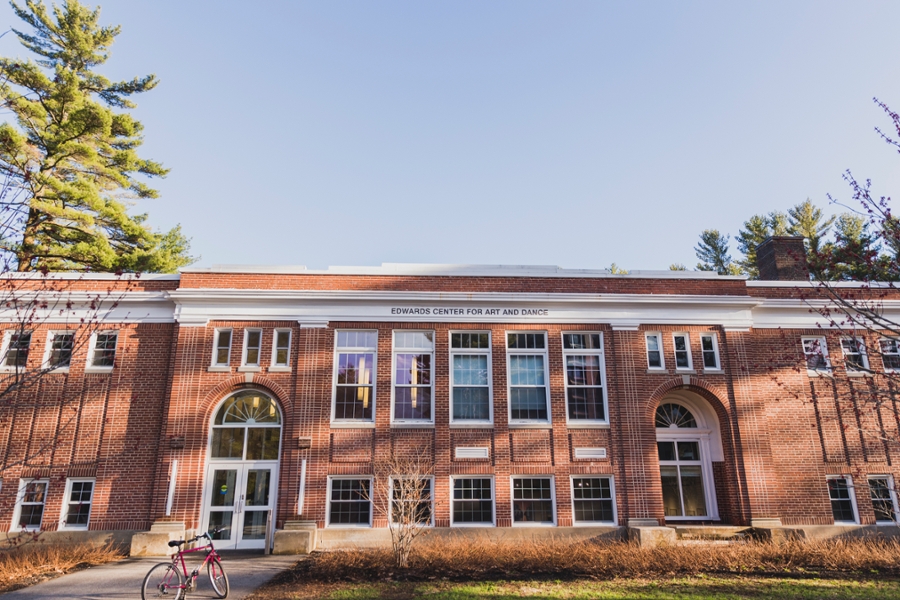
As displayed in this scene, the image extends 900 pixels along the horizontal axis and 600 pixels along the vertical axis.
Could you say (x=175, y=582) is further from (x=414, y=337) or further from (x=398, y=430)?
(x=414, y=337)

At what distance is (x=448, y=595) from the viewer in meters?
10.6

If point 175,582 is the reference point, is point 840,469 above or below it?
above

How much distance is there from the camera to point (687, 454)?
18812mm

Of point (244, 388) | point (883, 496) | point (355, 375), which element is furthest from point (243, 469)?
point (883, 496)

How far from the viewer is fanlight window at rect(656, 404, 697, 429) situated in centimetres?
1905

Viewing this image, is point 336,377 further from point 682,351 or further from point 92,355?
point 682,351

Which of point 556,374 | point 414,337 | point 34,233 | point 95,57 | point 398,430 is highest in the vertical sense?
point 95,57

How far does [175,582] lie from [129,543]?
589 cm

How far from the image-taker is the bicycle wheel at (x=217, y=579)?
1078cm

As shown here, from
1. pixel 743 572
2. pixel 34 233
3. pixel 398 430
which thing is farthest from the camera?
pixel 34 233

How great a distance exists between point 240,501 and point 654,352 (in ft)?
43.0

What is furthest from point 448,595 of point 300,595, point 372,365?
point 372,365

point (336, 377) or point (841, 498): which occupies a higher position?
point (336, 377)

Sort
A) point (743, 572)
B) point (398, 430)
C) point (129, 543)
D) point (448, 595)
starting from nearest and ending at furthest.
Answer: point (448, 595)
point (743, 572)
point (129, 543)
point (398, 430)
